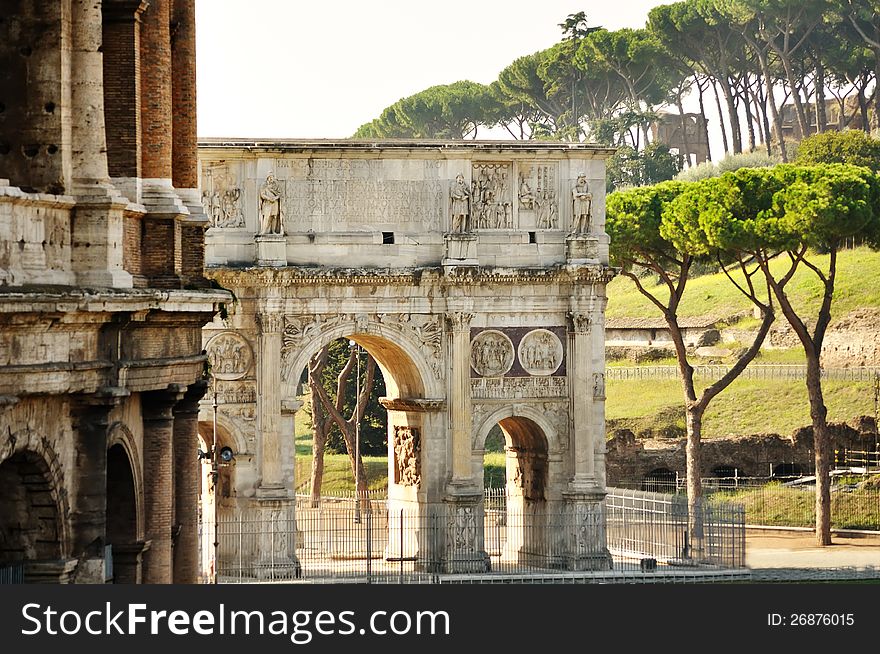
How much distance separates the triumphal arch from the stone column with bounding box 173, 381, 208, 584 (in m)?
14.7

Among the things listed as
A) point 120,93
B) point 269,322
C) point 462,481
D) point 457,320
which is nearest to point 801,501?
point 462,481

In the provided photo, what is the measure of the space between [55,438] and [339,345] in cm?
4029

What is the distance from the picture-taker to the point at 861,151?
76250 millimetres

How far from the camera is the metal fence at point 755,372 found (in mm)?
59125

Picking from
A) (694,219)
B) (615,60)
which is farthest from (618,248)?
(615,60)

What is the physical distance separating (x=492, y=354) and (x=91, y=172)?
20.2 meters

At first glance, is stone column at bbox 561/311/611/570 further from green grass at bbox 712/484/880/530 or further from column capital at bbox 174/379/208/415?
column capital at bbox 174/379/208/415

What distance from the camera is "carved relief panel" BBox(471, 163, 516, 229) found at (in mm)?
39000

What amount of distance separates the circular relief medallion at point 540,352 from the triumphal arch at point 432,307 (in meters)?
0.04

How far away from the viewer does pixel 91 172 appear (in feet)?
63.7

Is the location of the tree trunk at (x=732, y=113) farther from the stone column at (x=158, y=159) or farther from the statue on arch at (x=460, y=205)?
the stone column at (x=158, y=159)

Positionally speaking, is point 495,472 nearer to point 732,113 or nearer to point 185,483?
point 185,483

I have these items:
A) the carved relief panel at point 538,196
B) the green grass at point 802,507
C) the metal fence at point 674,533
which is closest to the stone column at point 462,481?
the carved relief panel at point 538,196

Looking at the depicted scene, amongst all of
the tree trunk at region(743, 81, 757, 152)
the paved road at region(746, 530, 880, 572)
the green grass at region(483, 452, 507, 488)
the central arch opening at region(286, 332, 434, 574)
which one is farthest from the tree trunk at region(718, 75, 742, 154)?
the paved road at region(746, 530, 880, 572)
